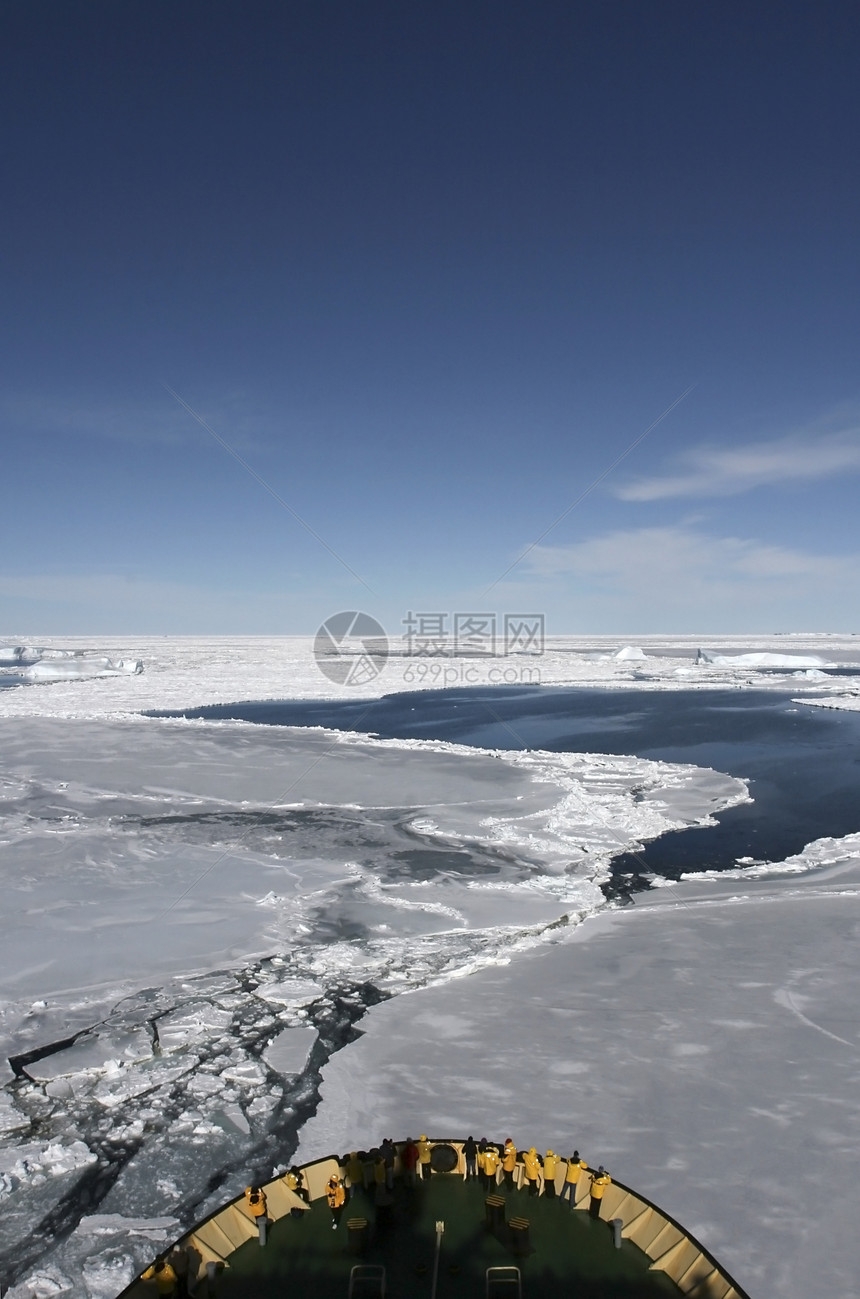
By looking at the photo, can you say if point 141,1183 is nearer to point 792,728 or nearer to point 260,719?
point 260,719

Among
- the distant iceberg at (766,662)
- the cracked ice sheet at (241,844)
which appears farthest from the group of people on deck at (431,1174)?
A: the distant iceberg at (766,662)

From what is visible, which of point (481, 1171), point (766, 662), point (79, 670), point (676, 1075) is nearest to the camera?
point (481, 1171)

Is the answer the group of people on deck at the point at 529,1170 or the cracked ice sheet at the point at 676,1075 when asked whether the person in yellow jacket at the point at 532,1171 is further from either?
the cracked ice sheet at the point at 676,1075

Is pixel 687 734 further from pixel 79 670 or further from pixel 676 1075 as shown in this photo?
pixel 79 670

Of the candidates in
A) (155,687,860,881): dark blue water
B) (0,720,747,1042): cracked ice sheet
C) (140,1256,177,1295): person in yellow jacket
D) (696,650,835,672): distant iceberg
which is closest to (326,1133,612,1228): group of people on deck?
(140,1256,177,1295): person in yellow jacket

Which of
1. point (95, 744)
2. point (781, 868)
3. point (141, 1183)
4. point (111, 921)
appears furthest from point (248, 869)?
point (95, 744)

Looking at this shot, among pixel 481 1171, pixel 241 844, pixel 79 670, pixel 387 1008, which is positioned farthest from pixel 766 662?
pixel 481 1171
